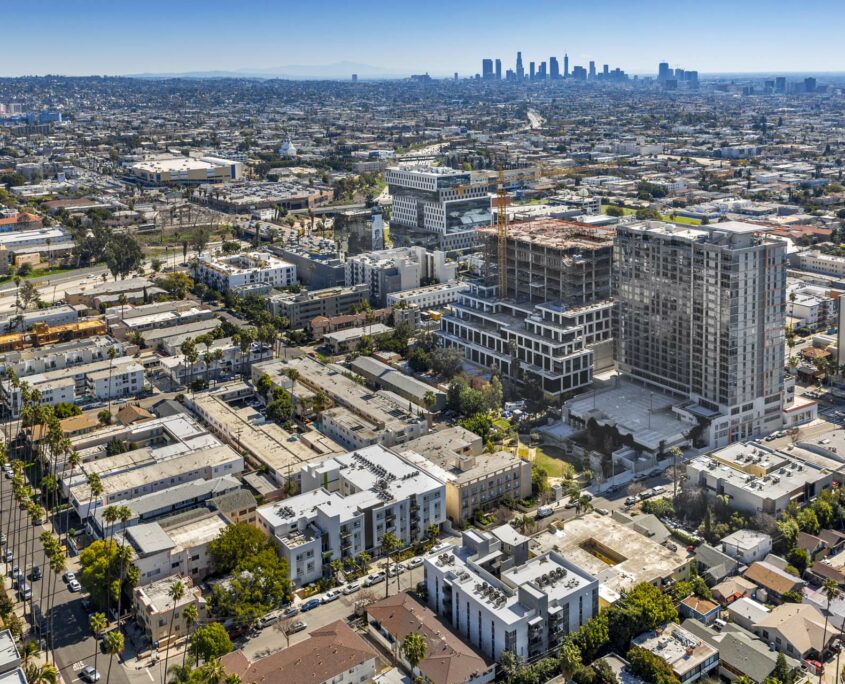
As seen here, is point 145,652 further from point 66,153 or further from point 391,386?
point 66,153

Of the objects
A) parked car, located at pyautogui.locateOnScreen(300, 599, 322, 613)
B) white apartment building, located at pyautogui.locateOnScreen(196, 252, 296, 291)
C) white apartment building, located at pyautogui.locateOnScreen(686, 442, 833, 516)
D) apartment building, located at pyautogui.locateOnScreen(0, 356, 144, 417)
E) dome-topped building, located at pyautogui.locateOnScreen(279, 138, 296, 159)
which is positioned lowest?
parked car, located at pyautogui.locateOnScreen(300, 599, 322, 613)

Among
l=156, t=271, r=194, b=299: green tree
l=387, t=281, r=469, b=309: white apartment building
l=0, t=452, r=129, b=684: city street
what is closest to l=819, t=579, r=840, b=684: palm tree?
l=0, t=452, r=129, b=684: city street

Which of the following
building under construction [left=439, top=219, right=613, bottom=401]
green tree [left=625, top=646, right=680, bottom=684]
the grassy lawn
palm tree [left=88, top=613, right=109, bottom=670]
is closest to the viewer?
green tree [left=625, top=646, right=680, bottom=684]

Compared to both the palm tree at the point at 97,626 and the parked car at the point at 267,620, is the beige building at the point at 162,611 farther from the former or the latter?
the parked car at the point at 267,620

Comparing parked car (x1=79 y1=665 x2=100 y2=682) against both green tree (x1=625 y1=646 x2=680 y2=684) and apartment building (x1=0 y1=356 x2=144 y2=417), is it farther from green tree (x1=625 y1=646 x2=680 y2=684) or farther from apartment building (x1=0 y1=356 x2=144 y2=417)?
apartment building (x1=0 y1=356 x2=144 y2=417)

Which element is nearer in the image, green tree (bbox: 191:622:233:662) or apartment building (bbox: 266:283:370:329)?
green tree (bbox: 191:622:233:662)

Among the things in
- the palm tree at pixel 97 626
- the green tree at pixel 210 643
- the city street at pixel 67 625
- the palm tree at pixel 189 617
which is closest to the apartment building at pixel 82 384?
the city street at pixel 67 625

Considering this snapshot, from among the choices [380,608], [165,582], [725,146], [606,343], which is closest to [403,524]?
[380,608]

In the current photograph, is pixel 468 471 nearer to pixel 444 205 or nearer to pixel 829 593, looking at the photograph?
pixel 829 593
